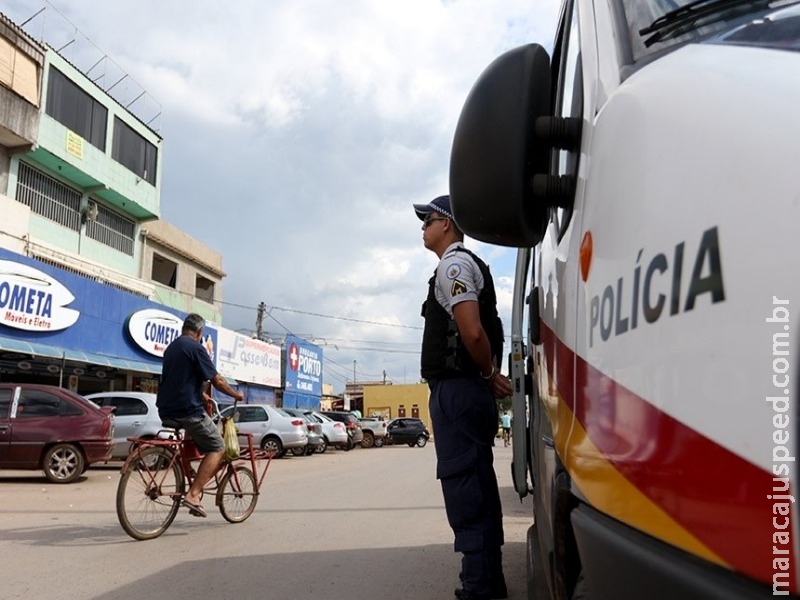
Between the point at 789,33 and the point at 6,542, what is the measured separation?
242 inches

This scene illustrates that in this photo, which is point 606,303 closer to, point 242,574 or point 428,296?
point 428,296

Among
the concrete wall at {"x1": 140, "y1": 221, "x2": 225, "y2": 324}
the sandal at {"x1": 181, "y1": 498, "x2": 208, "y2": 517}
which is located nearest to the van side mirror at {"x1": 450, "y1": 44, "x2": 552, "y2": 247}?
the sandal at {"x1": 181, "y1": 498, "x2": 208, "y2": 517}

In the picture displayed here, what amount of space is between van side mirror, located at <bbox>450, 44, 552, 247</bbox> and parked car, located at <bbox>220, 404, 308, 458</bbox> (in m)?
17.5

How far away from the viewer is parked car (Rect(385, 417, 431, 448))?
104ft

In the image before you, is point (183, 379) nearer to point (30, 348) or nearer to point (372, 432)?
point (30, 348)

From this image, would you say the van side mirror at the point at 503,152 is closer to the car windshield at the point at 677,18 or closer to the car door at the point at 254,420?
the car windshield at the point at 677,18

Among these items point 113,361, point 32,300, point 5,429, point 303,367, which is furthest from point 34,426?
point 303,367

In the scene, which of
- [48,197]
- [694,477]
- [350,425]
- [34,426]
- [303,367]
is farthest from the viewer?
[303,367]

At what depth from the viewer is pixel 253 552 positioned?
506cm

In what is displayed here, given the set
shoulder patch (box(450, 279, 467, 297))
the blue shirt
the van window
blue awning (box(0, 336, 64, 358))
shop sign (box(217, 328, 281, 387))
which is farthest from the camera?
shop sign (box(217, 328, 281, 387))

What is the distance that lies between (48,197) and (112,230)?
12.1 feet

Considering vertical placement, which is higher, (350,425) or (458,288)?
(458,288)

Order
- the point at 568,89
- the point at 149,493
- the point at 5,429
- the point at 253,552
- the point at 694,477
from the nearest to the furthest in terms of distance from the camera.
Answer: the point at 694,477 → the point at 568,89 → the point at 253,552 → the point at 149,493 → the point at 5,429

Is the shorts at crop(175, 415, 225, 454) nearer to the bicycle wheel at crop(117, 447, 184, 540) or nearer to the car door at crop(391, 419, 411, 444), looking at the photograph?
the bicycle wheel at crop(117, 447, 184, 540)
